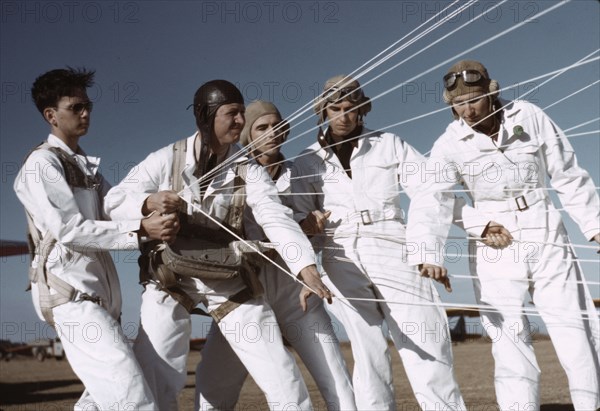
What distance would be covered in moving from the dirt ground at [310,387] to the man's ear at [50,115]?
13.7ft

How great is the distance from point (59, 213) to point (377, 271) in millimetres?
1853

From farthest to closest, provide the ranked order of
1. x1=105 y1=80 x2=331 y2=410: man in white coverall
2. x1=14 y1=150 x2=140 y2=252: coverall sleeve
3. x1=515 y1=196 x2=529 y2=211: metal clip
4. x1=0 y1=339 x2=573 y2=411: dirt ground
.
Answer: x1=0 y1=339 x2=573 y2=411: dirt ground < x1=515 y1=196 x2=529 y2=211: metal clip < x1=105 y1=80 x2=331 y2=410: man in white coverall < x1=14 y1=150 x2=140 y2=252: coverall sleeve

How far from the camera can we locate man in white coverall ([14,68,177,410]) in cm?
333

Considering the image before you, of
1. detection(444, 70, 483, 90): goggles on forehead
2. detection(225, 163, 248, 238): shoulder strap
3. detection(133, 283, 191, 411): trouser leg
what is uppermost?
detection(444, 70, 483, 90): goggles on forehead

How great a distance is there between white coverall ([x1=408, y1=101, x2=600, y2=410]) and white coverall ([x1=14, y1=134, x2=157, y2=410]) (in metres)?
1.73

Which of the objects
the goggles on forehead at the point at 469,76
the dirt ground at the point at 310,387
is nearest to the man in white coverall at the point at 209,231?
the goggles on forehead at the point at 469,76

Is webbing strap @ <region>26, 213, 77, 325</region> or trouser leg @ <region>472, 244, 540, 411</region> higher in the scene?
webbing strap @ <region>26, 213, 77, 325</region>

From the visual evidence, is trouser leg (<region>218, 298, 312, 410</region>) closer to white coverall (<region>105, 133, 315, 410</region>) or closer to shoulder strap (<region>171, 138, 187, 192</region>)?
white coverall (<region>105, 133, 315, 410</region>)

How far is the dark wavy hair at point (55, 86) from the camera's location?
12.3ft

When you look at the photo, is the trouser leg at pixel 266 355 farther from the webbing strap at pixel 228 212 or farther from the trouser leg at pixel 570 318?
the trouser leg at pixel 570 318

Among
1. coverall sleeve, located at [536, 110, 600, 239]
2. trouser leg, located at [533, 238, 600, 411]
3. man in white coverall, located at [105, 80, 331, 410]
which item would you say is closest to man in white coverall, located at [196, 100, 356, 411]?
man in white coverall, located at [105, 80, 331, 410]

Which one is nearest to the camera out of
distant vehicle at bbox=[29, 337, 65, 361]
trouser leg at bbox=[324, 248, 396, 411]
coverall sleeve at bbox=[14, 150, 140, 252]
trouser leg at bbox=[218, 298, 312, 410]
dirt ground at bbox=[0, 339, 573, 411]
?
coverall sleeve at bbox=[14, 150, 140, 252]

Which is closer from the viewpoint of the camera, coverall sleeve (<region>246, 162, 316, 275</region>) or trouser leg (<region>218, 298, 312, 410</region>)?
trouser leg (<region>218, 298, 312, 410</region>)

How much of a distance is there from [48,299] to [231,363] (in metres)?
1.26
